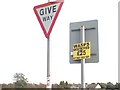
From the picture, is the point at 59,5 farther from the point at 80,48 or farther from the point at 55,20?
the point at 80,48

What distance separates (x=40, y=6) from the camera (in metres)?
7.74

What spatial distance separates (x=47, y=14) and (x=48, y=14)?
2 cm

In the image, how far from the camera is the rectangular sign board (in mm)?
8203

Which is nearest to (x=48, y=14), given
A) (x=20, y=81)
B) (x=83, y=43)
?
(x=83, y=43)

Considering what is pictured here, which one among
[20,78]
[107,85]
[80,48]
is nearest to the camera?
[80,48]

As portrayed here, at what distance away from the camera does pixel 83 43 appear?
821cm

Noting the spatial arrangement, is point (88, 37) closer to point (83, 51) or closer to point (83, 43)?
point (83, 43)

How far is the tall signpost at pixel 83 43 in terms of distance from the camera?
812 centimetres

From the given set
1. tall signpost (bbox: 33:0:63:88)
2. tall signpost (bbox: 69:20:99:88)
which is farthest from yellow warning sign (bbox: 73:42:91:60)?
tall signpost (bbox: 33:0:63:88)

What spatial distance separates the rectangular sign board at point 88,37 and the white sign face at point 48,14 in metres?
0.98

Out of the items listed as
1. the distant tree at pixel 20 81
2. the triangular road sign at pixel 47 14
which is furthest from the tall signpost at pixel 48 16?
the distant tree at pixel 20 81

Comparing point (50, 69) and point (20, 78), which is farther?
point (20, 78)

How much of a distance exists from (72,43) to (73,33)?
0.70ft

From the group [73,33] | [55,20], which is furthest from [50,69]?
[73,33]
